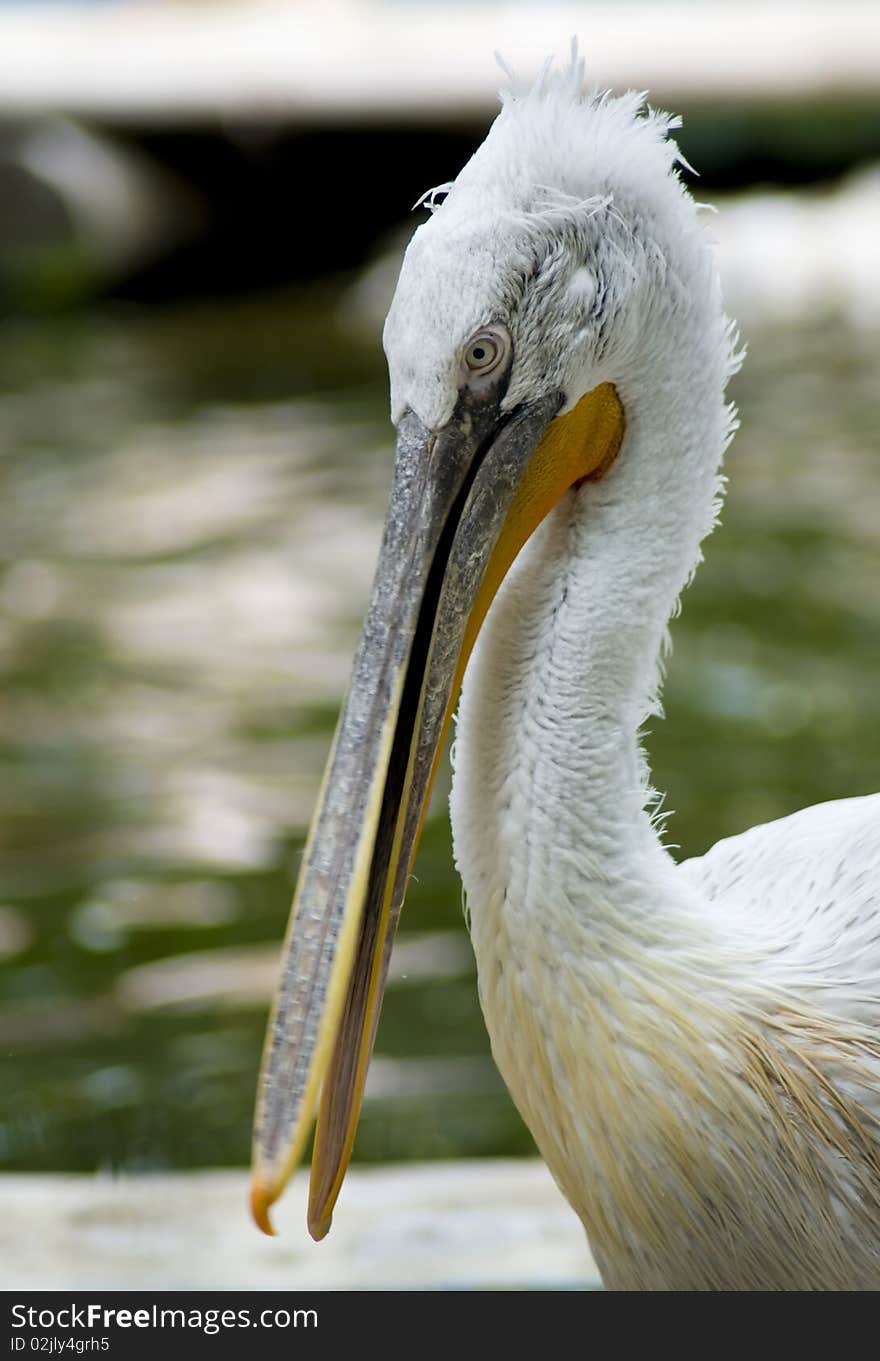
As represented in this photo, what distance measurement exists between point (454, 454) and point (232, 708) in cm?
349

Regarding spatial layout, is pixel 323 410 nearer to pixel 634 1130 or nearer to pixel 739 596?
pixel 739 596

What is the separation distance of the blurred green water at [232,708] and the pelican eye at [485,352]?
190 centimetres

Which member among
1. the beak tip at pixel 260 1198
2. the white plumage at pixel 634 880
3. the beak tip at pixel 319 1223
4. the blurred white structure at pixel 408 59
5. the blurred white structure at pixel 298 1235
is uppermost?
the blurred white structure at pixel 408 59

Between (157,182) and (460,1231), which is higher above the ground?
(157,182)

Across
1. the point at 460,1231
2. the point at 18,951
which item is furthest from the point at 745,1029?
the point at 18,951

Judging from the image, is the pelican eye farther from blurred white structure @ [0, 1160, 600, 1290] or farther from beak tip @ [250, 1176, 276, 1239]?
blurred white structure @ [0, 1160, 600, 1290]

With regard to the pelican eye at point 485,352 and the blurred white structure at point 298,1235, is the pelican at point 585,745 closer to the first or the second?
Answer: the pelican eye at point 485,352

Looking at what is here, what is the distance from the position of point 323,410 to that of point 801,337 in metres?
2.49

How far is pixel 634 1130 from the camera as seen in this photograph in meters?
2.09

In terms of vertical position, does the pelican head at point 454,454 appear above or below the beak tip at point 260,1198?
above

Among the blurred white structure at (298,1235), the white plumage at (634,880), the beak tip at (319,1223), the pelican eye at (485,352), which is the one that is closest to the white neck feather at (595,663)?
the white plumage at (634,880)

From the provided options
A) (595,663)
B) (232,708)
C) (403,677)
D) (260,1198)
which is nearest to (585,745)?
(595,663)

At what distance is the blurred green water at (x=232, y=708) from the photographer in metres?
3.76

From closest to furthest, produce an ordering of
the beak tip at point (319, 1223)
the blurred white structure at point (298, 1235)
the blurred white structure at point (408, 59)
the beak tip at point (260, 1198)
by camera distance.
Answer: the beak tip at point (260, 1198) → the beak tip at point (319, 1223) → the blurred white structure at point (298, 1235) → the blurred white structure at point (408, 59)
